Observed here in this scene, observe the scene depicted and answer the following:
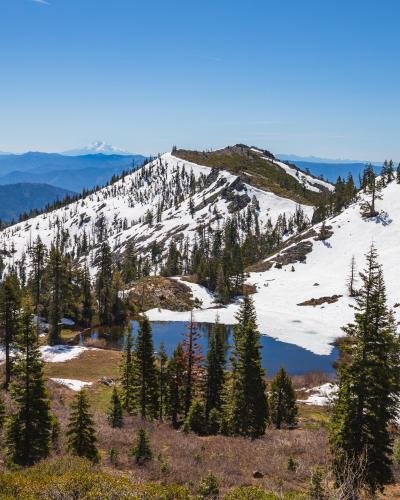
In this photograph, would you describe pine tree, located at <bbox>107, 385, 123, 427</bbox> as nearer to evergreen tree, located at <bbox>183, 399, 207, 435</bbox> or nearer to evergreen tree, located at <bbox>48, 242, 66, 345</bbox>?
evergreen tree, located at <bbox>183, 399, 207, 435</bbox>

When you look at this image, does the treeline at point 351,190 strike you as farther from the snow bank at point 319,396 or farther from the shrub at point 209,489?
the shrub at point 209,489

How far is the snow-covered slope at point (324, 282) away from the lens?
95688 mm

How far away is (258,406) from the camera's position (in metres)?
37.8

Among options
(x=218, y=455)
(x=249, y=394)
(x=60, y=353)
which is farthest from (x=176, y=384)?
(x=60, y=353)

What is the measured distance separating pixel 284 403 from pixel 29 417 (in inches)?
1059

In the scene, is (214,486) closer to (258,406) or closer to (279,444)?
(279,444)

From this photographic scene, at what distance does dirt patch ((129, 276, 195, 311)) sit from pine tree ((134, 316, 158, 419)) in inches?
2965

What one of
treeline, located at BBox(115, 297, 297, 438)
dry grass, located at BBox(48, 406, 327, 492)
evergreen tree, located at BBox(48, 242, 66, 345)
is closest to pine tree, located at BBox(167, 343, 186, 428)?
treeline, located at BBox(115, 297, 297, 438)

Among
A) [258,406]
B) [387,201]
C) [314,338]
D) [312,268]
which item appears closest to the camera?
[258,406]

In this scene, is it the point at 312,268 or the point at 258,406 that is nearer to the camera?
the point at 258,406

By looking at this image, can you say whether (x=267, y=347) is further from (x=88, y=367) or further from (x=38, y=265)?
(x=38, y=265)

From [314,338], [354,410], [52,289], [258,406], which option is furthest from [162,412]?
[314,338]

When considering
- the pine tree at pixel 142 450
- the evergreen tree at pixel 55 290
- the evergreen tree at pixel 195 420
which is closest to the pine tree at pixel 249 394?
the evergreen tree at pixel 195 420

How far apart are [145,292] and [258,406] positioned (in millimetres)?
88602
